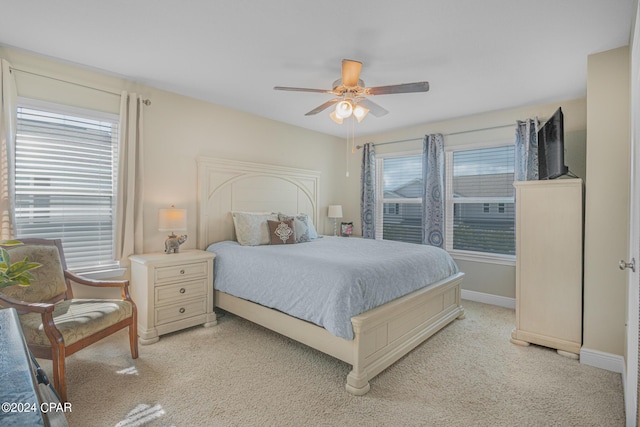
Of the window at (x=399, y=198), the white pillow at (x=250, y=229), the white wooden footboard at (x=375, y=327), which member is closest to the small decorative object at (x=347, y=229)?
the window at (x=399, y=198)

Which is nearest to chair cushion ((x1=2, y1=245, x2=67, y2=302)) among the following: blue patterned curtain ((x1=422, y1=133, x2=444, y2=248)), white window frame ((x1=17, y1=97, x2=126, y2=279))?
white window frame ((x1=17, y1=97, x2=126, y2=279))

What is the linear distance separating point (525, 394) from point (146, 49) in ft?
12.8

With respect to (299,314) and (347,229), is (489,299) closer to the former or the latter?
(347,229)

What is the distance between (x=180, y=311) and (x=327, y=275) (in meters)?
1.68

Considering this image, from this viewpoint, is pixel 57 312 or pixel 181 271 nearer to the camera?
pixel 57 312

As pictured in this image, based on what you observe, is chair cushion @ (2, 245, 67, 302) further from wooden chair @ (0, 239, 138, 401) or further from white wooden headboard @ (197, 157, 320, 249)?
white wooden headboard @ (197, 157, 320, 249)

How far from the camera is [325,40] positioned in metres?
2.42

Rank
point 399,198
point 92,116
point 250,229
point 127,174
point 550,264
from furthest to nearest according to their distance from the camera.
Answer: point 399,198 < point 250,229 < point 127,174 < point 92,116 < point 550,264

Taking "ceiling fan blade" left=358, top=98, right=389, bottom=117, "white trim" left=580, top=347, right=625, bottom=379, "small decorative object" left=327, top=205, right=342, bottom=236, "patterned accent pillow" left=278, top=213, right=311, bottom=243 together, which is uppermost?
"ceiling fan blade" left=358, top=98, right=389, bottom=117

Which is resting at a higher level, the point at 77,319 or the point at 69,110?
the point at 69,110

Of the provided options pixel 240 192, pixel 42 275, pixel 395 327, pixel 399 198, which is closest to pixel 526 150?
pixel 399 198

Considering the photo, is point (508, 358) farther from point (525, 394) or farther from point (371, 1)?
point (371, 1)

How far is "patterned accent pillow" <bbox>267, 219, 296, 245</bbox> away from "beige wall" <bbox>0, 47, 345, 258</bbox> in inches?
37.5

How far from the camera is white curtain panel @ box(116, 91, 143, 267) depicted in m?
3.21
